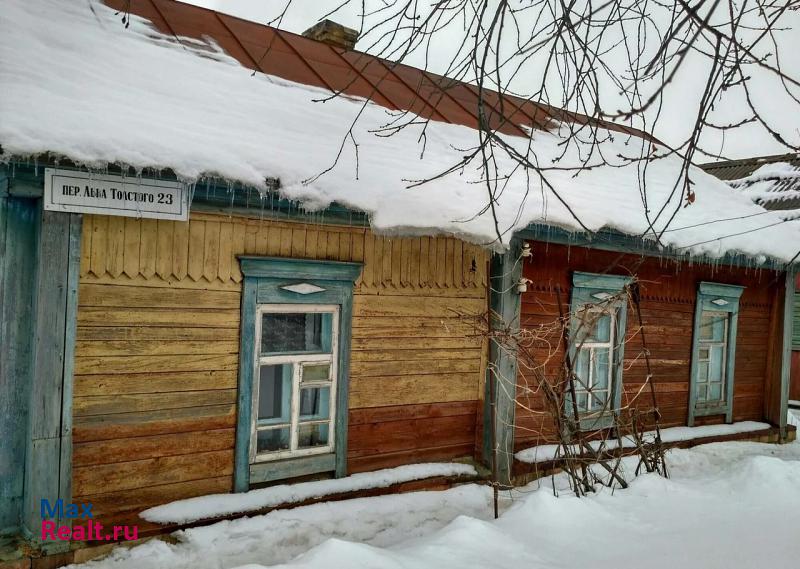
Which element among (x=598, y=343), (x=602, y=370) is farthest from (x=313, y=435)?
(x=602, y=370)

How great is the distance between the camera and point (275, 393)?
6.07m

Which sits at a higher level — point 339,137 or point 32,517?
point 339,137

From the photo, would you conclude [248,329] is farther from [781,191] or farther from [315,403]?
[781,191]

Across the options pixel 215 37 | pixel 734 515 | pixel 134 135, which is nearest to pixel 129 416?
pixel 134 135

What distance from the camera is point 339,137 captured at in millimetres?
4910

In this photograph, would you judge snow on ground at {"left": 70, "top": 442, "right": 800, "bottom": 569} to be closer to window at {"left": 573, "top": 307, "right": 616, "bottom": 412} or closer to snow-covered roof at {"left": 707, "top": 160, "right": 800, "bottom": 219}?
window at {"left": 573, "top": 307, "right": 616, "bottom": 412}

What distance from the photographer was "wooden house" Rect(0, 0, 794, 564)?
12.0ft

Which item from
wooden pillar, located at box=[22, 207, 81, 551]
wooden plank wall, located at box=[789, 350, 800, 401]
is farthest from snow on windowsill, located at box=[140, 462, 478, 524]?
wooden plank wall, located at box=[789, 350, 800, 401]

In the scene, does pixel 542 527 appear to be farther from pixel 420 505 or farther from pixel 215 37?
pixel 215 37

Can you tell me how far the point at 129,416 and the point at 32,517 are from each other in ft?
2.49

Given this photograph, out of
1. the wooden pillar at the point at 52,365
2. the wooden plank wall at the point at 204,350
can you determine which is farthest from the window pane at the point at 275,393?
the wooden pillar at the point at 52,365

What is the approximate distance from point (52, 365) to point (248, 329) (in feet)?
4.15

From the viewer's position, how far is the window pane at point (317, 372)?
4.89 m

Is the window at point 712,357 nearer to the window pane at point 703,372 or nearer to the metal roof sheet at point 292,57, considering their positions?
the window pane at point 703,372
